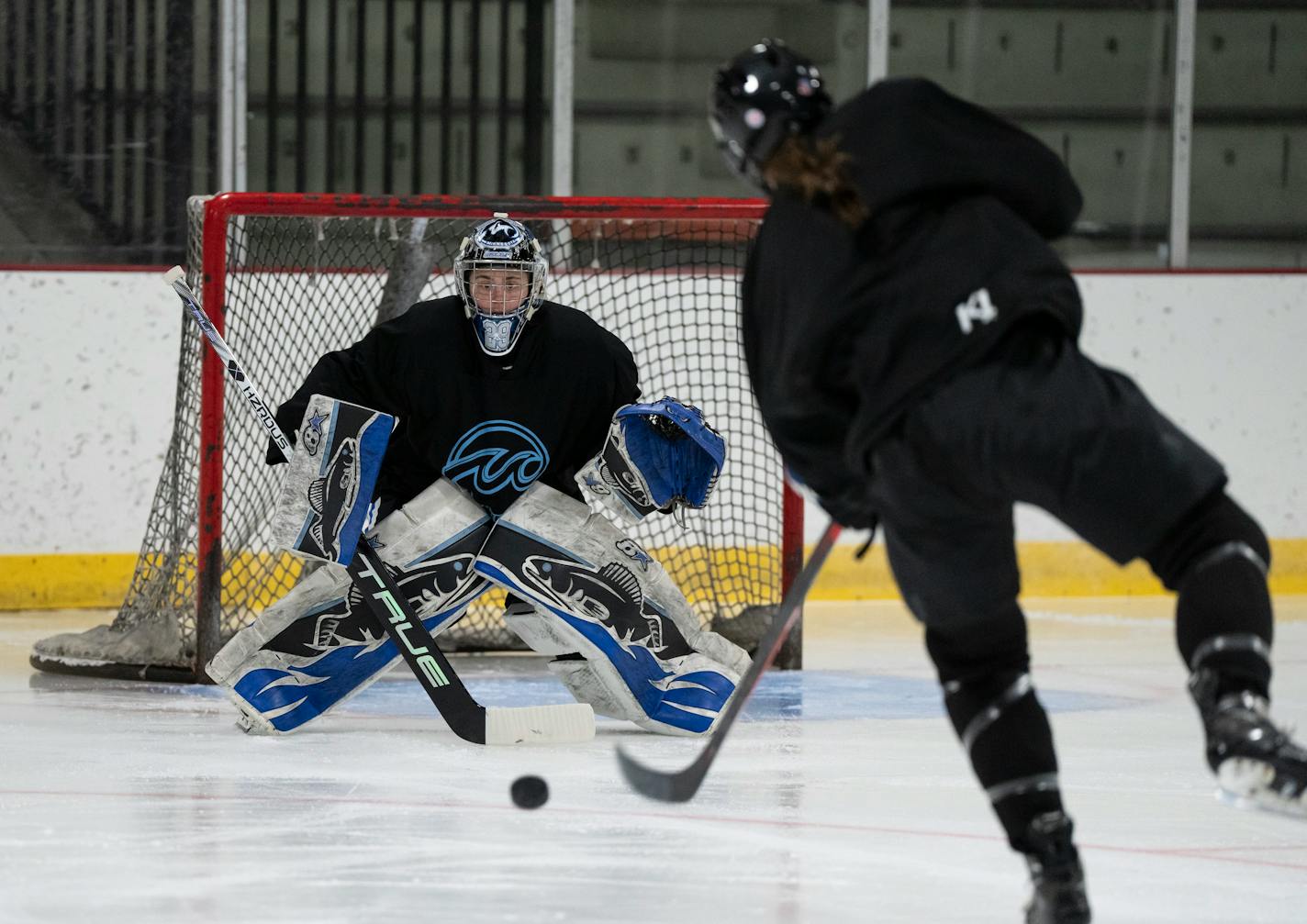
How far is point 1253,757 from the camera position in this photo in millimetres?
1557

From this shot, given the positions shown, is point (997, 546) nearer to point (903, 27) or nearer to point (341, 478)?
point (341, 478)

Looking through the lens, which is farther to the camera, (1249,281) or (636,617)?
(1249,281)

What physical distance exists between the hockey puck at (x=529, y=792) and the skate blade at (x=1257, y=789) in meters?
1.11

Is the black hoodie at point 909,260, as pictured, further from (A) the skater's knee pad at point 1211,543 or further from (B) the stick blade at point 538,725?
(B) the stick blade at point 538,725

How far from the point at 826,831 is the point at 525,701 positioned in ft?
4.35

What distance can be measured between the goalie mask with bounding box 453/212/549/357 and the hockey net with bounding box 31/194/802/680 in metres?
0.66

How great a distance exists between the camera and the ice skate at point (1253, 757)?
5.05 ft

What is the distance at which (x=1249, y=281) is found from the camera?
18.7 feet

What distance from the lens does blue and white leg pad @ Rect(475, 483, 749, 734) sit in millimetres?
3299

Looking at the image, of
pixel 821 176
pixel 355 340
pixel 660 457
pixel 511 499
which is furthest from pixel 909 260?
pixel 355 340

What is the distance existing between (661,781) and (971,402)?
771mm

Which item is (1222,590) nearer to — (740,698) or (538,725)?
(740,698)

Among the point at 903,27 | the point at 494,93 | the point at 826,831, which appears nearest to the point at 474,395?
the point at 826,831

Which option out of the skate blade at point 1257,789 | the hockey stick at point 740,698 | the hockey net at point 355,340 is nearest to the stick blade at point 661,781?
the hockey stick at point 740,698
